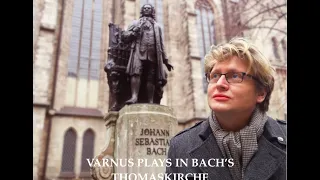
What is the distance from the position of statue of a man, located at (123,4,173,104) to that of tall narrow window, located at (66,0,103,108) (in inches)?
285

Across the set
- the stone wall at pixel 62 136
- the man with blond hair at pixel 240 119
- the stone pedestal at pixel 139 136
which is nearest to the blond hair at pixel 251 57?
the man with blond hair at pixel 240 119

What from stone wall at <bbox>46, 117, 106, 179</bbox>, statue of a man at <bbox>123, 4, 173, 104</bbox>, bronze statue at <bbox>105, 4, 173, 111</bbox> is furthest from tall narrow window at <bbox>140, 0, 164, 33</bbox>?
statue of a man at <bbox>123, 4, 173, 104</bbox>

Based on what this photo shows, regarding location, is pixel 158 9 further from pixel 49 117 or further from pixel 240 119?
pixel 240 119

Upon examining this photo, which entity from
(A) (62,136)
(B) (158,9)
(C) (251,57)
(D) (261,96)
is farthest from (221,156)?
(B) (158,9)

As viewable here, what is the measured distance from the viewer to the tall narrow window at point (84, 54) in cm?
1108

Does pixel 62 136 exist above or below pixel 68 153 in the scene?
above

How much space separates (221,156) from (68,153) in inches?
358

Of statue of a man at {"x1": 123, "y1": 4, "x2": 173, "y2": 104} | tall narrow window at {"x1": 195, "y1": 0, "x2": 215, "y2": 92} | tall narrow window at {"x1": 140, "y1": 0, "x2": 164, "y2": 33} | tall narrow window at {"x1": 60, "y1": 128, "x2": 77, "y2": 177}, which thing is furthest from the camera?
tall narrow window at {"x1": 195, "y1": 0, "x2": 215, "y2": 92}

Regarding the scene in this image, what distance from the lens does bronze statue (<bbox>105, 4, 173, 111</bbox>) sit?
165 inches

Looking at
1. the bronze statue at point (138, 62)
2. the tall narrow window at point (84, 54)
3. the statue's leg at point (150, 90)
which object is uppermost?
the tall narrow window at point (84, 54)

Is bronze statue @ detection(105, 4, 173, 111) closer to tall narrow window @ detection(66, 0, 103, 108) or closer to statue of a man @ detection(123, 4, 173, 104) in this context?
statue of a man @ detection(123, 4, 173, 104)

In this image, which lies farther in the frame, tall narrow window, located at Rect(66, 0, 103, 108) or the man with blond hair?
tall narrow window, located at Rect(66, 0, 103, 108)

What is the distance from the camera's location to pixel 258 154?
1415 millimetres

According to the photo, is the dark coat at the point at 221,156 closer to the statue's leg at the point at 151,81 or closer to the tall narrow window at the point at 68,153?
the statue's leg at the point at 151,81
